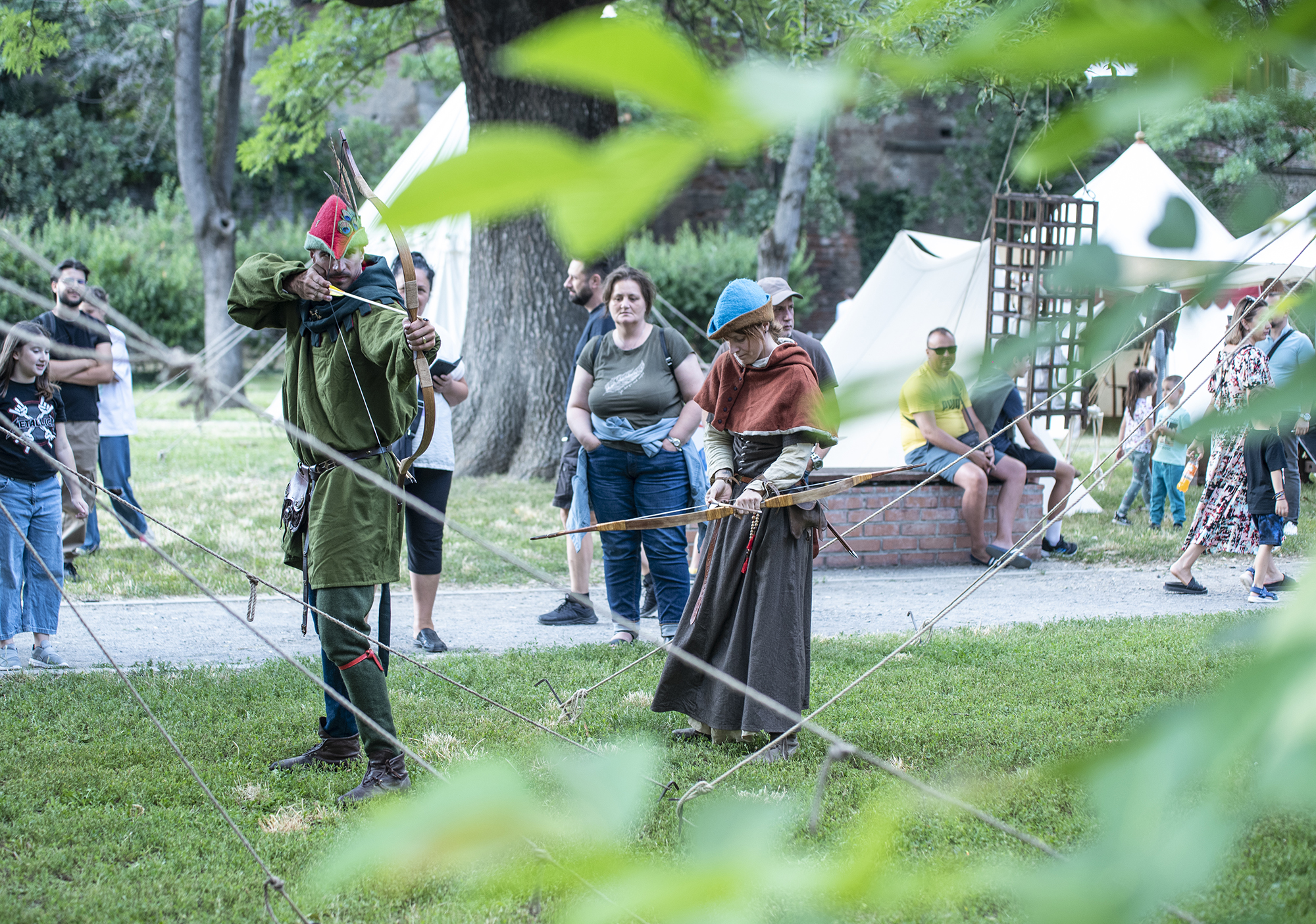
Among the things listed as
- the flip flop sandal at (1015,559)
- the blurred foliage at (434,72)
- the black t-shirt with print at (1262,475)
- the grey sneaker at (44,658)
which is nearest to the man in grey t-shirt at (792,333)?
the flip flop sandal at (1015,559)

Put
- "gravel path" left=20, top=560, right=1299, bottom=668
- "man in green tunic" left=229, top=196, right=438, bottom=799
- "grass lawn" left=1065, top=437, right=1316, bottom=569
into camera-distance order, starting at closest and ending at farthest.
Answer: "man in green tunic" left=229, top=196, right=438, bottom=799 < "gravel path" left=20, top=560, right=1299, bottom=668 < "grass lawn" left=1065, top=437, right=1316, bottom=569

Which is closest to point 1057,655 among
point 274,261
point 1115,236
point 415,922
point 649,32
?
point 415,922

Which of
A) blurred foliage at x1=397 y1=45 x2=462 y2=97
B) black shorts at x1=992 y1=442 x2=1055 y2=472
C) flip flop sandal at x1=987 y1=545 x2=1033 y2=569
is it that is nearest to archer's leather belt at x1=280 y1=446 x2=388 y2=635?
flip flop sandal at x1=987 y1=545 x2=1033 y2=569

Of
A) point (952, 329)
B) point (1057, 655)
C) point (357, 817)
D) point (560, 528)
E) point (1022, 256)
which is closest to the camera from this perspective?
point (357, 817)

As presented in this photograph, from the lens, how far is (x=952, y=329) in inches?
402

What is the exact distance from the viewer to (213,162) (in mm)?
17781

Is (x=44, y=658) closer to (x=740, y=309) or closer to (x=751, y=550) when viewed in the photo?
(x=751, y=550)

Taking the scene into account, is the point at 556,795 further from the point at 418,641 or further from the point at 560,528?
the point at 560,528

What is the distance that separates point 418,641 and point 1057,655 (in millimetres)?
3158

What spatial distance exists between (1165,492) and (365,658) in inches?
293

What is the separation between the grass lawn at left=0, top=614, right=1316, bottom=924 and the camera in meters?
3.02

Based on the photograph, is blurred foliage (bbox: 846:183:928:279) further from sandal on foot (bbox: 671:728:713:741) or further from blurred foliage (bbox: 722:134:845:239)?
sandal on foot (bbox: 671:728:713:741)

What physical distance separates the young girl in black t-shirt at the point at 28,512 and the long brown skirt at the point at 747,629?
3035mm

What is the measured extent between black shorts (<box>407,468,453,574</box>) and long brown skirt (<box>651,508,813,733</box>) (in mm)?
1545
